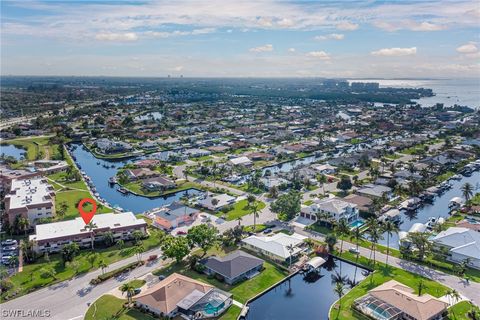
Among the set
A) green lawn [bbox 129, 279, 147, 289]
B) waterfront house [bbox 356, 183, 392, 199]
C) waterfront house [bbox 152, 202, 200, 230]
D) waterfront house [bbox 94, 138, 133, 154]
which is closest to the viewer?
green lawn [bbox 129, 279, 147, 289]

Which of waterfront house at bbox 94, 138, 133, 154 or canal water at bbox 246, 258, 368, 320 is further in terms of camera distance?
waterfront house at bbox 94, 138, 133, 154

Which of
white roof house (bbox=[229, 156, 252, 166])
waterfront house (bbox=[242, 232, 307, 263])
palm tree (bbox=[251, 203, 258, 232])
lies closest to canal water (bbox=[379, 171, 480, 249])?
waterfront house (bbox=[242, 232, 307, 263])

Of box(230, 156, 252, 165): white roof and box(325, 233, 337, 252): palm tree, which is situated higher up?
box(230, 156, 252, 165): white roof

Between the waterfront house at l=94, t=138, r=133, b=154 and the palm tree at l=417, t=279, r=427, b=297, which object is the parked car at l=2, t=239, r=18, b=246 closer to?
the palm tree at l=417, t=279, r=427, b=297

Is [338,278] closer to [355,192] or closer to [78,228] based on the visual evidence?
[355,192]

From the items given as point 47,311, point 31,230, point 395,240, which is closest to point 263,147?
point 395,240

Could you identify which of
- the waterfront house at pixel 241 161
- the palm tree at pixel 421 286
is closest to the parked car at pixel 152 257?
the palm tree at pixel 421 286
